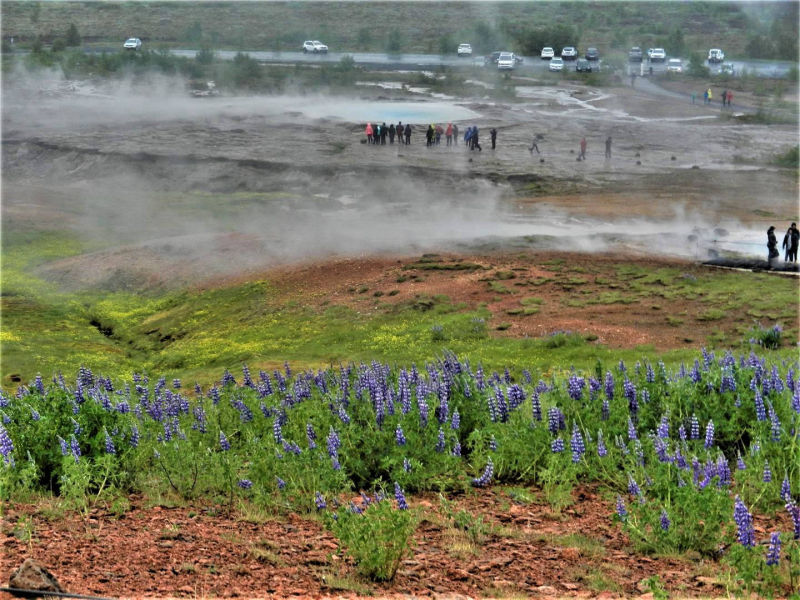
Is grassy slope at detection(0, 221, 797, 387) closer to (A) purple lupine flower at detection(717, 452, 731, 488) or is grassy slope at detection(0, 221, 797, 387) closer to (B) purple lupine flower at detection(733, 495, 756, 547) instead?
(A) purple lupine flower at detection(717, 452, 731, 488)

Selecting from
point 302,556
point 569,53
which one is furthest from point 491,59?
point 302,556

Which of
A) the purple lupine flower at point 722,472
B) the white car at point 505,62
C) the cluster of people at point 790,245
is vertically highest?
the white car at point 505,62

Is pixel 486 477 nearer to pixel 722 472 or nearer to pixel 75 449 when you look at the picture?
pixel 722 472

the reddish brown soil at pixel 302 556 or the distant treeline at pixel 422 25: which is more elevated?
the distant treeline at pixel 422 25

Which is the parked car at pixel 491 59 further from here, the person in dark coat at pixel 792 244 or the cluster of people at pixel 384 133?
the person in dark coat at pixel 792 244

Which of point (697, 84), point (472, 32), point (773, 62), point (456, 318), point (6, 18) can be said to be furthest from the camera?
point (6, 18)

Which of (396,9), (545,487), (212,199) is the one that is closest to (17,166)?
(212,199)

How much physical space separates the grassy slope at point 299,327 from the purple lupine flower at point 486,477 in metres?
10.4

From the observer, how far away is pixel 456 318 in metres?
25.6

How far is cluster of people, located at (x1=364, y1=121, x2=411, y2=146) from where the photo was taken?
195ft

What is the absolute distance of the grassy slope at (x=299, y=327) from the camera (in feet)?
76.4

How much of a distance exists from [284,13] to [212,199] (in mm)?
85920

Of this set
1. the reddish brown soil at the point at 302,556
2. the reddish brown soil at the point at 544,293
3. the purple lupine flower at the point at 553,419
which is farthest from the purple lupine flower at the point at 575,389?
the reddish brown soil at the point at 544,293

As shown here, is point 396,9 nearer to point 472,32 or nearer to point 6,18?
point 472,32
